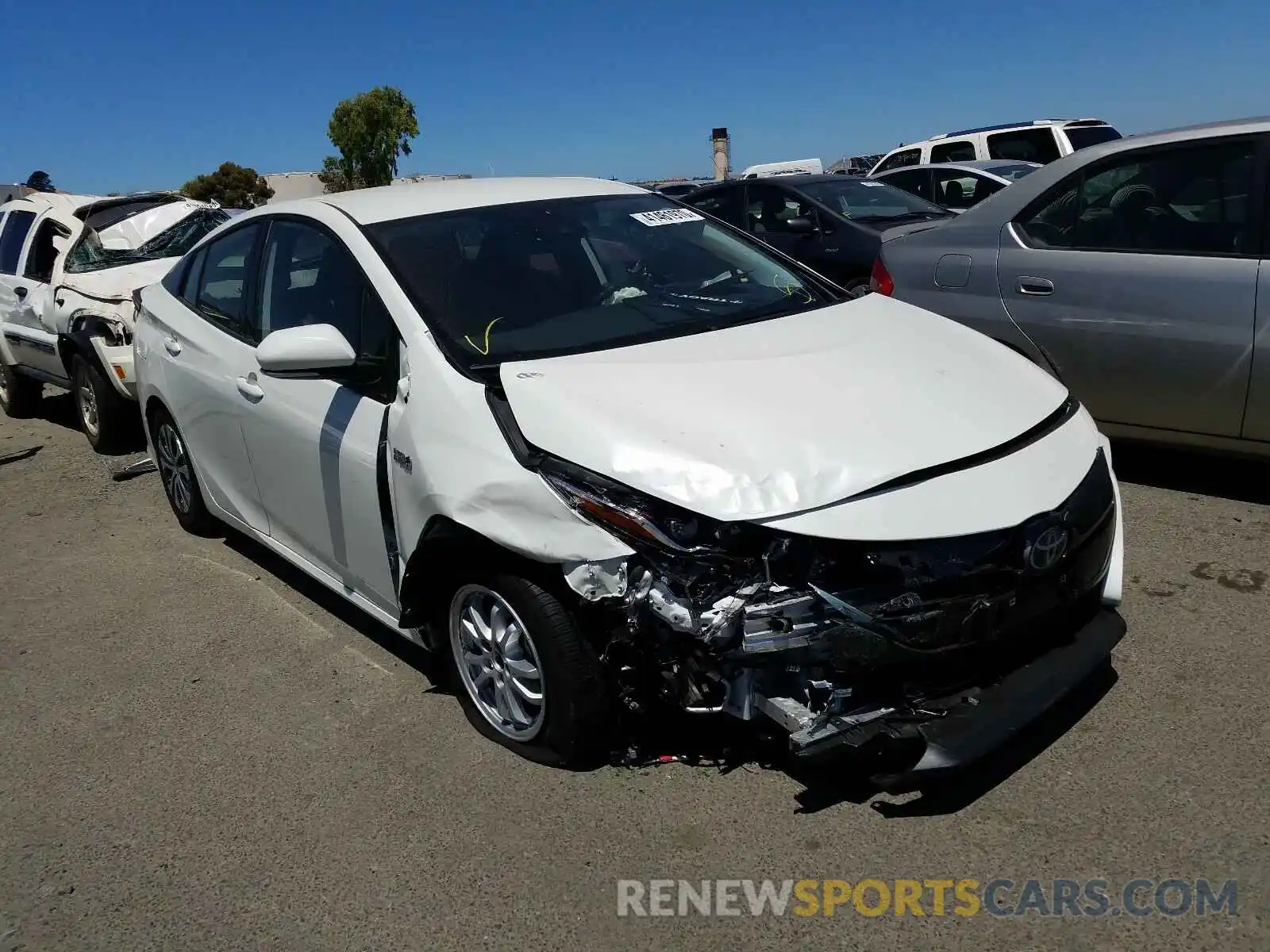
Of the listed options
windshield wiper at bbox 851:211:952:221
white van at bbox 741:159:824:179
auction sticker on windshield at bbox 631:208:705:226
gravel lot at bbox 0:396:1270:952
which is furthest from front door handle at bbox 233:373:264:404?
white van at bbox 741:159:824:179

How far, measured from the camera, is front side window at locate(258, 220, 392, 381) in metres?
3.49

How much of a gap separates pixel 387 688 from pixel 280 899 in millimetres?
1082

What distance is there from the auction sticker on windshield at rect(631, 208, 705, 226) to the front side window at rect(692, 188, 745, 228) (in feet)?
18.0

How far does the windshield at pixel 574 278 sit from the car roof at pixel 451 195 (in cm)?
7

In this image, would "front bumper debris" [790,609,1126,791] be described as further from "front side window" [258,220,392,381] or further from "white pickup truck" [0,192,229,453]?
"white pickup truck" [0,192,229,453]

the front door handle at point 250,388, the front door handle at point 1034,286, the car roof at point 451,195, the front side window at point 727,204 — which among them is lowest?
the front door handle at point 250,388

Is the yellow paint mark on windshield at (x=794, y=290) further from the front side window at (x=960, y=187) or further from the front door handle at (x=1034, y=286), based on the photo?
the front side window at (x=960, y=187)

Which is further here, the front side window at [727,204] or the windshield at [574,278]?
the front side window at [727,204]

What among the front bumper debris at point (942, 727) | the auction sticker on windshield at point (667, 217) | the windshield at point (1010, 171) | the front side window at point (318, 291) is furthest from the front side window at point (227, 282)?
the windshield at point (1010, 171)

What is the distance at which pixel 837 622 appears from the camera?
8.27 ft

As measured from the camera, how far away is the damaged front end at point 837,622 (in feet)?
8.30

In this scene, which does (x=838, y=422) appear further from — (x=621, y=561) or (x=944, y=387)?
(x=621, y=561)

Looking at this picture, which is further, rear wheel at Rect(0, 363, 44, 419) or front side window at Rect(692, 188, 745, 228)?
front side window at Rect(692, 188, 745, 228)

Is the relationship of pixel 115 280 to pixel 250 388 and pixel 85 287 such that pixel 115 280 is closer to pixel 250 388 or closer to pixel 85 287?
pixel 85 287
